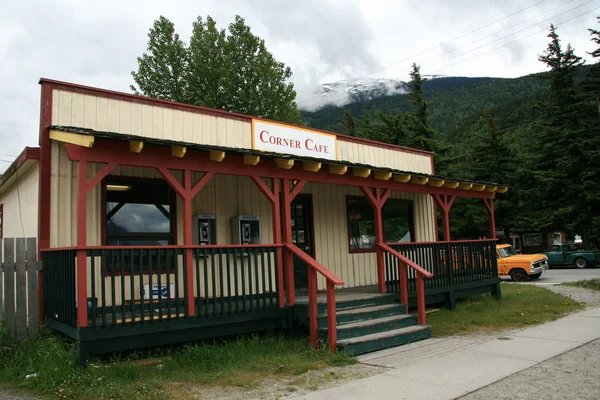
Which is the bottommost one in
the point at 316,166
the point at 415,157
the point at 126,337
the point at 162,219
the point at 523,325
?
the point at 523,325

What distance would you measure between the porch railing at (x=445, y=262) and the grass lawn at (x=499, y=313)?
0.65 meters

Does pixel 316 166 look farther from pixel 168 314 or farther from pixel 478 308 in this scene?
pixel 478 308

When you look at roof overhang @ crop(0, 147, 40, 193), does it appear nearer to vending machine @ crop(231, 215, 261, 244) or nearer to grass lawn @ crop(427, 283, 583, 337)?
vending machine @ crop(231, 215, 261, 244)

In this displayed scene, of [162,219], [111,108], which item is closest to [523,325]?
[162,219]

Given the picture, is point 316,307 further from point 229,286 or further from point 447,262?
point 447,262

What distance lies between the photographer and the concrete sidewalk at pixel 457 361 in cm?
532

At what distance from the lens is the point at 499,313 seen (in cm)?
1067

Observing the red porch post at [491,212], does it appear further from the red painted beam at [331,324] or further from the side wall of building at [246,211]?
the red painted beam at [331,324]

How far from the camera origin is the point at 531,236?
39938mm

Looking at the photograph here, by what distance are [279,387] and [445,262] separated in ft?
22.6

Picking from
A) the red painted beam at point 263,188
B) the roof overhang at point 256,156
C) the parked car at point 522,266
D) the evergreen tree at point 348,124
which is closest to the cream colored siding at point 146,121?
the roof overhang at point 256,156

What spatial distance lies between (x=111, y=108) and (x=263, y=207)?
3.52 m

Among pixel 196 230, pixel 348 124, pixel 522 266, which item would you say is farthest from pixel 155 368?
pixel 348 124

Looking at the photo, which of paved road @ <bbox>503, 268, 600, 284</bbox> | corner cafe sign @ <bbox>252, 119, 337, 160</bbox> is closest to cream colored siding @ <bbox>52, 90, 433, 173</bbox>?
corner cafe sign @ <bbox>252, 119, 337, 160</bbox>
